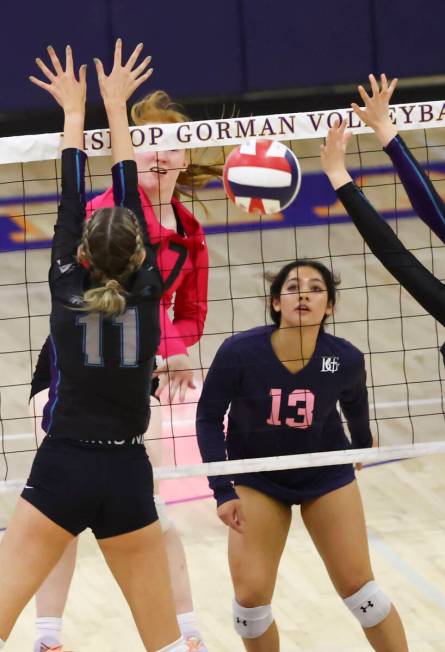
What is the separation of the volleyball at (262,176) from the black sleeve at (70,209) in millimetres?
591

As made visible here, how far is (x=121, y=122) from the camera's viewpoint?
173 inches

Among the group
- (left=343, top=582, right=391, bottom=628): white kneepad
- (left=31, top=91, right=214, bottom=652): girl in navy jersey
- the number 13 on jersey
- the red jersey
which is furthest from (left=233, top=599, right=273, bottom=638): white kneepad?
the red jersey

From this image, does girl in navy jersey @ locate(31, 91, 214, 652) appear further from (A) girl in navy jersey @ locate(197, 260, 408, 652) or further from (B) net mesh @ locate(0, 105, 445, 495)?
(B) net mesh @ locate(0, 105, 445, 495)

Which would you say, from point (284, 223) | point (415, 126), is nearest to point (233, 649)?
point (415, 126)

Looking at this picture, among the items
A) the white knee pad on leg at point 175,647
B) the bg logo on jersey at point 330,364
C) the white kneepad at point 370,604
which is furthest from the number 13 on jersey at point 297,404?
the white knee pad on leg at point 175,647

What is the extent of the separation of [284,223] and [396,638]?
6926mm

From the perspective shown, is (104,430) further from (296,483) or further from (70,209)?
(296,483)

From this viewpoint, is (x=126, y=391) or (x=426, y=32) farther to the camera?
(x=426, y=32)

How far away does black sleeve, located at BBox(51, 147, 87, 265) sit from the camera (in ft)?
13.3

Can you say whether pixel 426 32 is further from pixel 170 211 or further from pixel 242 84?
pixel 170 211

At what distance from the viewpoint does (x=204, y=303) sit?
5316 millimetres

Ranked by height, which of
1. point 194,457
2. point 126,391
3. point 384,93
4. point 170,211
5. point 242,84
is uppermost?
point 242,84

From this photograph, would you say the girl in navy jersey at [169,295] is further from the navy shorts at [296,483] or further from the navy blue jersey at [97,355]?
the navy blue jersey at [97,355]

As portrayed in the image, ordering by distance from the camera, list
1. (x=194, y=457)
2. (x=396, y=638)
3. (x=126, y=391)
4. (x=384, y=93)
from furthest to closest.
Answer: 1. (x=194, y=457)
2. (x=396, y=638)
3. (x=384, y=93)
4. (x=126, y=391)
